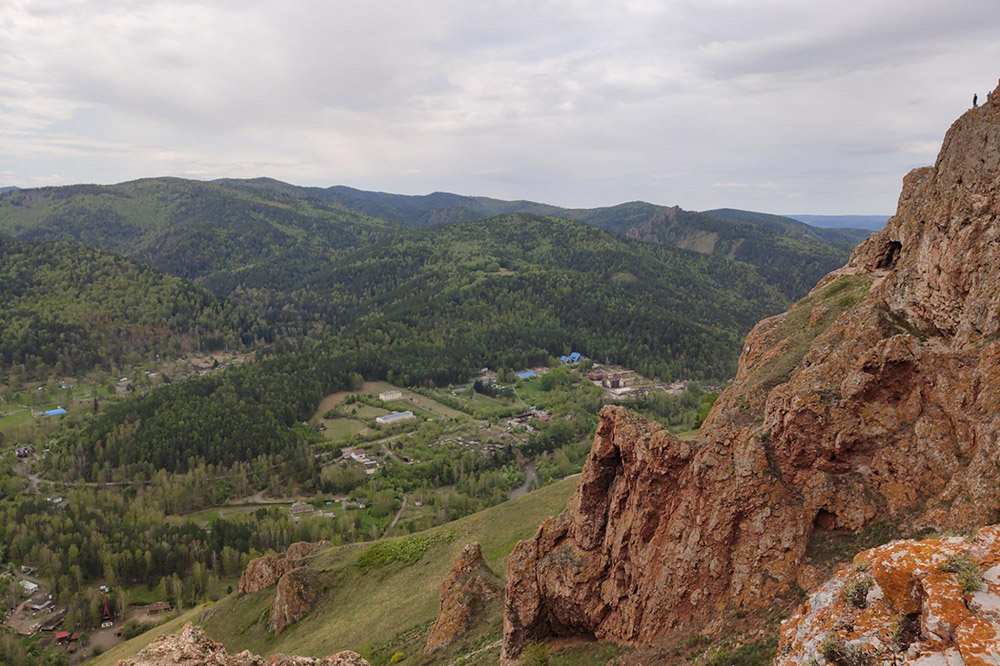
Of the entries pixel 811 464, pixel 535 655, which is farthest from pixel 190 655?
pixel 811 464

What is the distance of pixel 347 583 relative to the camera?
232ft

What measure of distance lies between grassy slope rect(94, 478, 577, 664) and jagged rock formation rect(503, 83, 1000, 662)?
15784mm

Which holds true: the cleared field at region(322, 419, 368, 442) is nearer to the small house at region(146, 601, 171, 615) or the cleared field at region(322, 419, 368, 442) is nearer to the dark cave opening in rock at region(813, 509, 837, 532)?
the small house at region(146, 601, 171, 615)

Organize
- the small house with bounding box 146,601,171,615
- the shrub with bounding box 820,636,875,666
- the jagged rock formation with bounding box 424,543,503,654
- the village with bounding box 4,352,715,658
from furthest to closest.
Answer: the small house with bounding box 146,601,171,615, the village with bounding box 4,352,715,658, the jagged rock formation with bounding box 424,543,503,654, the shrub with bounding box 820,636,875,666

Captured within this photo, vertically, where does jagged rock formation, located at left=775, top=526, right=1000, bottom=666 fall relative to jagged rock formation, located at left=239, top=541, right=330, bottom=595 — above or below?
above

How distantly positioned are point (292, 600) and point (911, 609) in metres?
69.0

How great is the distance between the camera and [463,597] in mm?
45781

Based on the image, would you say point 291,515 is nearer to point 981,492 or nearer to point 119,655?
point 119,655

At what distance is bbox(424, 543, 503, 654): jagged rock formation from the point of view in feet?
144

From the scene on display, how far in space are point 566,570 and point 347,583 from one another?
47790 millimetres

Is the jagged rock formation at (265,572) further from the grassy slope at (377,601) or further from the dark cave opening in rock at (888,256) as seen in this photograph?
the dark cave opening in rock at (888,256)

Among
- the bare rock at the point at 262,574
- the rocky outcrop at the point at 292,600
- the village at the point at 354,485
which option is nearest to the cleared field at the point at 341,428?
the village at the point at 354,485

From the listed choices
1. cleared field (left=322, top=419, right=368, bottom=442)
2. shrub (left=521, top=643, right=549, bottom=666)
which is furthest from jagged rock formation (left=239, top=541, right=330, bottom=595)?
cleared field (left=322, top=419, right=368, bottom=442)

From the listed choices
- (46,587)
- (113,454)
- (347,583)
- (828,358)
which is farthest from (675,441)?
(113,454)
